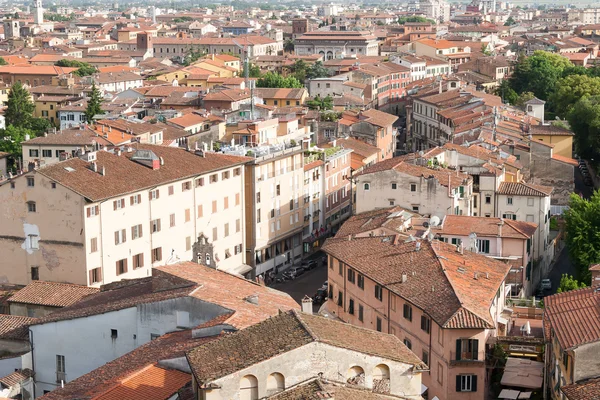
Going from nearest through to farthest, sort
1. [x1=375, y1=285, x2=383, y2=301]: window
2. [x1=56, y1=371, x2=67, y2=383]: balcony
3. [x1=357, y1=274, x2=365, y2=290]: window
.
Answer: [x1=56, y1=371, x2=67, y2=383]: balcony
[x1=375, y1=285, x2=383, y2=301]: window
[x1=357, y1=274, x2=365, y2=290]: window

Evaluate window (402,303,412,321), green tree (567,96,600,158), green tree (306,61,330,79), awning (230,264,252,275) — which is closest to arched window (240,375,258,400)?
window (402,303,412,321)

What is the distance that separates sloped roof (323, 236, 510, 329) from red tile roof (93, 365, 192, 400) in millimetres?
9684

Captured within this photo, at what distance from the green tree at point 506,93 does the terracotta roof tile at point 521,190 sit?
42664 millimetres

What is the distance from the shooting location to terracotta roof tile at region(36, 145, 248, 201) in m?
40.9

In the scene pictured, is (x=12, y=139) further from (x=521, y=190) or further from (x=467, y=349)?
(x=467, y=349)

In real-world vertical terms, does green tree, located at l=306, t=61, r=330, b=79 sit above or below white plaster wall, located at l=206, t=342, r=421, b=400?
below

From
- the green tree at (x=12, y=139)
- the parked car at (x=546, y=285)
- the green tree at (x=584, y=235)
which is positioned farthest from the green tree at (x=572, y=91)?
the green tree at (x=12, y=139)

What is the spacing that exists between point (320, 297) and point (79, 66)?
277 feet

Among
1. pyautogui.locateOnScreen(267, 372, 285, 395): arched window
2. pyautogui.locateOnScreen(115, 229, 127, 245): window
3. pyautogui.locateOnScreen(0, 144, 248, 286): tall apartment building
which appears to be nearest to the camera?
pyautogui.locateOnScreen(267, 372, 285, 395): arched window

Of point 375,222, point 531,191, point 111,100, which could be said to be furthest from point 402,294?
point 111,100

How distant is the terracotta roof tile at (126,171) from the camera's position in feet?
134

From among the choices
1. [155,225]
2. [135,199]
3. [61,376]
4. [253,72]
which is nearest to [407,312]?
[61,376]

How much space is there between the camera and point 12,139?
76.8 meters

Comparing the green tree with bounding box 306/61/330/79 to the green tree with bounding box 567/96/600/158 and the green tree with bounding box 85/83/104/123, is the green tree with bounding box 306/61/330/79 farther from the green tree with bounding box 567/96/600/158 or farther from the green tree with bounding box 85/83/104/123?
the green tree with bounding box 567/96/600/158
